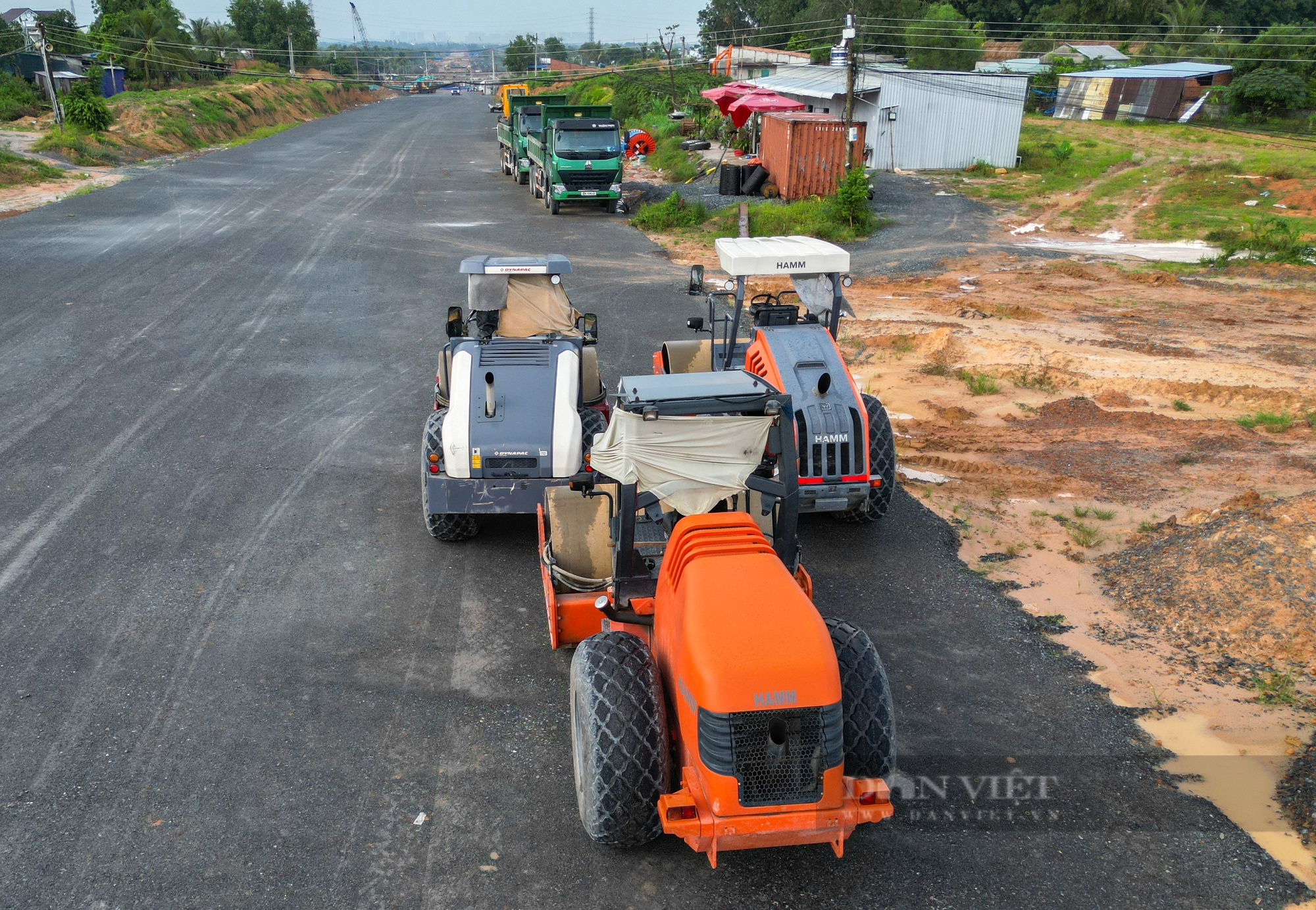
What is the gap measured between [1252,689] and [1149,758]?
126 centimetres

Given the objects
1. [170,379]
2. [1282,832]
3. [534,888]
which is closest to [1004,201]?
[170,379]

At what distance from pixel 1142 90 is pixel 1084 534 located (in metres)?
50.1

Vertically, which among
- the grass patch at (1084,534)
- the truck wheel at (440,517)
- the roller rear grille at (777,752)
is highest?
the roller rear grille at (777,752)

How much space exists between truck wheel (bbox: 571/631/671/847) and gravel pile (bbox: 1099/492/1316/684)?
442cm

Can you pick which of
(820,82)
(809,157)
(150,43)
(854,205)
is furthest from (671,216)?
(150,43)

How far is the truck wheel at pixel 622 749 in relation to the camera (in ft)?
15.0

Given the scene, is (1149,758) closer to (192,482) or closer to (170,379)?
(192,482)

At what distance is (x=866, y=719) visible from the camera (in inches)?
186

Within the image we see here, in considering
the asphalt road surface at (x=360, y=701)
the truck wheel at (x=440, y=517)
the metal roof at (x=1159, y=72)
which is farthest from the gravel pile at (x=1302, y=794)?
the metal roof at (x=1159, y=72)

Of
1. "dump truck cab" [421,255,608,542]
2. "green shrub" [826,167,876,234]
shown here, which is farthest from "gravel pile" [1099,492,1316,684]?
"green shrub" [826,167,876,234]

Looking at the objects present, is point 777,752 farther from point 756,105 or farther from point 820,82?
point 820,82

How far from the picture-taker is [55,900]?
463 centimetres

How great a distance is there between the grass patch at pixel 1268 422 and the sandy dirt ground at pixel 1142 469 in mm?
115

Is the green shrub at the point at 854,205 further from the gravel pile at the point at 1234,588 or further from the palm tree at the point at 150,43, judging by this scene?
the palm tree at the point at 150,43
